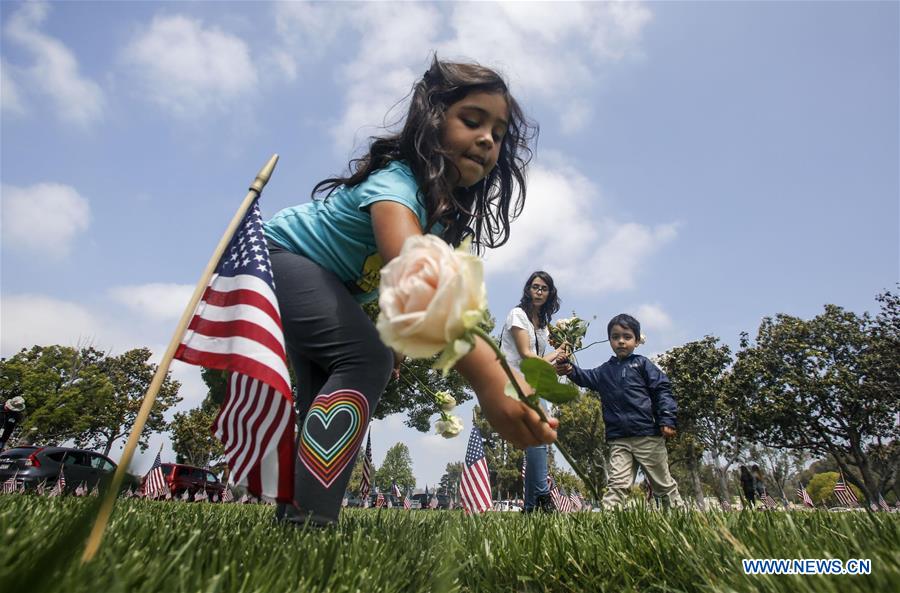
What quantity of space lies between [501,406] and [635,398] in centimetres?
520

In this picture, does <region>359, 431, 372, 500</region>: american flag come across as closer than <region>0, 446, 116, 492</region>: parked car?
Yes

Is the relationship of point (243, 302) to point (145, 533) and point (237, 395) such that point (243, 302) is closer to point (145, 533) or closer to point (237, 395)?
point (237, 395)

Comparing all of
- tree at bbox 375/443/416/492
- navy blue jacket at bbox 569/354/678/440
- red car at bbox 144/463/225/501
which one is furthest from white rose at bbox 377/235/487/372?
tree at bbox 375/443/416/492

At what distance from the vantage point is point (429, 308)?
80 cm

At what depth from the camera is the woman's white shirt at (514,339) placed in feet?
18.3

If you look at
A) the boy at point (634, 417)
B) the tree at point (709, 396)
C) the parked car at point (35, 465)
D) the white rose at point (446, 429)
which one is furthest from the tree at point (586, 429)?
the white rose at point (446, 429)

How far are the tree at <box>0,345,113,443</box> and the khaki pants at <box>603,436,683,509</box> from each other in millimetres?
28963

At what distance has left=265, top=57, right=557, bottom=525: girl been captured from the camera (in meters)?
1.89

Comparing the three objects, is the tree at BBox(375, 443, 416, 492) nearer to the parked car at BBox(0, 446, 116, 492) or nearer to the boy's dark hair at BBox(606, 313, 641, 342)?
the parked car at BBox(0, 446, 116, 492)

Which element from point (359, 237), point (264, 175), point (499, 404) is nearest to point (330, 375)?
point (359, 237)

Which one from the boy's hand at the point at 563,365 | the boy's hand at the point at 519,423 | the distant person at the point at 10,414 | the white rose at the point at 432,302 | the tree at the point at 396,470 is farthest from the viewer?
the tree at the point at 396,470

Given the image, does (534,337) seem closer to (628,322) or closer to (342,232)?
(628,322)

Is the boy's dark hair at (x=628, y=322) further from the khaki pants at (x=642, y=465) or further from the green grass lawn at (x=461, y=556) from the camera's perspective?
the green grass lawn at (x=461, y=556)

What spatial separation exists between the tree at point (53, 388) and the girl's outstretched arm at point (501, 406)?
103 feet
